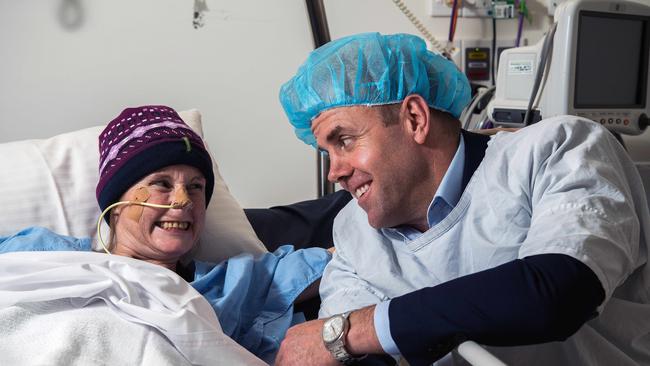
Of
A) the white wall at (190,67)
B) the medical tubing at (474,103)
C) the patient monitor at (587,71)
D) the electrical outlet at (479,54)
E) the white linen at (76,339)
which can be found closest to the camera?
the white linen at (76,339)

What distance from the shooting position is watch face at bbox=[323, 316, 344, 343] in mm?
1195

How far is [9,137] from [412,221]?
4.58 ft

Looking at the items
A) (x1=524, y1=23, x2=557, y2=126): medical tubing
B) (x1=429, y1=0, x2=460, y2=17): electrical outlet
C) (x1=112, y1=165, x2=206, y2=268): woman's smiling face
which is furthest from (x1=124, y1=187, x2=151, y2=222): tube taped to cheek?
(x1=429, y1=0, x2=460, y2=17): electrical outlet

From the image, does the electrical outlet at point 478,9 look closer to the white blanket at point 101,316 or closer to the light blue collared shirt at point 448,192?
the light blue collared shirt at point 448,192

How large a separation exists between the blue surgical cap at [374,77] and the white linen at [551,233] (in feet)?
0.52

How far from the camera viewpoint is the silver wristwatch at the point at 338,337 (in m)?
1.19

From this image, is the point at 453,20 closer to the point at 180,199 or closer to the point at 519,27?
the point at 519,27

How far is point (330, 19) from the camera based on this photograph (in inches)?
103

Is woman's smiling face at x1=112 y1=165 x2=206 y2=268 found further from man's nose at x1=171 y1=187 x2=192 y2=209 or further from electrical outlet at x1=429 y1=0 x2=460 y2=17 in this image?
electrical outlet at x1=429 y1=0 x2=460 y2=17

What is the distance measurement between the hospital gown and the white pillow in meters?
0.08

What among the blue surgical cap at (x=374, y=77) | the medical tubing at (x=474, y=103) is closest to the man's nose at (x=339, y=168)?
the blue surgical cap at (x=374, y=77)

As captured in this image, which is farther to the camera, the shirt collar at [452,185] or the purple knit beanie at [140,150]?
the purple knit beanie at [140,150]

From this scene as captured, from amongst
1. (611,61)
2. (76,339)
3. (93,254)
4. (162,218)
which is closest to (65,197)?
(162,218)

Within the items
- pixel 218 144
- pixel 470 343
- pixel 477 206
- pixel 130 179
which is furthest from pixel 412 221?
pixel 218 144
